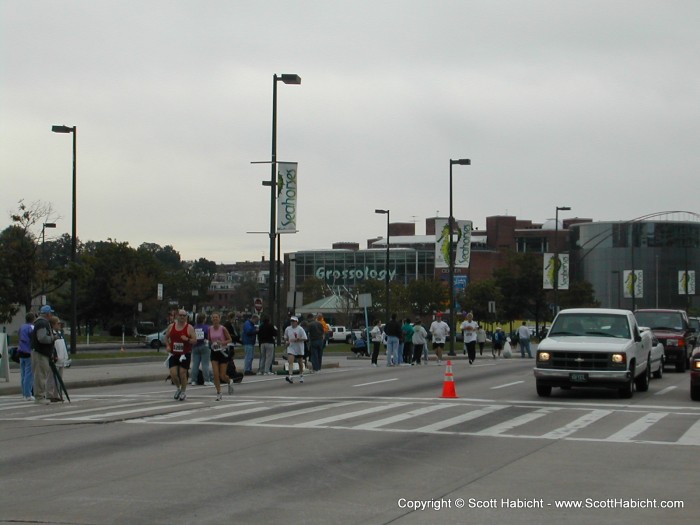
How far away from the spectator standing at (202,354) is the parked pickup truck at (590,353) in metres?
8.98

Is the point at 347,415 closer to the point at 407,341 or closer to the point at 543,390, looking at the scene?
the point at 543,390

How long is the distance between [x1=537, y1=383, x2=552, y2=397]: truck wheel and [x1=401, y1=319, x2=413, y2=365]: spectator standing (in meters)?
16.8

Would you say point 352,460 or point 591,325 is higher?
point 591,325

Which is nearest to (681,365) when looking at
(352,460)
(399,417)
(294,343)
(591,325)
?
(591,325)

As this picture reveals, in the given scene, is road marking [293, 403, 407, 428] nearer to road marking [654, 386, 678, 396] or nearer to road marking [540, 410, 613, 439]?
road marking [540, 410, 613, 439]

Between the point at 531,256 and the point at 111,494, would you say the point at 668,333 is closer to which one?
the point at 111,494

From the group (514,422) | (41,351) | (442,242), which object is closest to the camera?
(514,422)

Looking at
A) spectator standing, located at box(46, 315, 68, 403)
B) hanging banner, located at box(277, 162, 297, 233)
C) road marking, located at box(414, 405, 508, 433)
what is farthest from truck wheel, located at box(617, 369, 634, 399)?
hanging banner, located at box(277, 162, 297, 233)

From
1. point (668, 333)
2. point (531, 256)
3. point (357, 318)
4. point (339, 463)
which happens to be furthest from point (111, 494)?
point (357, 318)

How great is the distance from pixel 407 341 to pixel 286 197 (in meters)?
7.96

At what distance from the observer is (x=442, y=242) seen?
2042 inches

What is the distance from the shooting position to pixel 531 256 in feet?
315

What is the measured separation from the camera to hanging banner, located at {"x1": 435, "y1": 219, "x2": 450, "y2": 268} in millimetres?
51594

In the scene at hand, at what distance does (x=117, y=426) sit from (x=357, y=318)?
92151 mm
